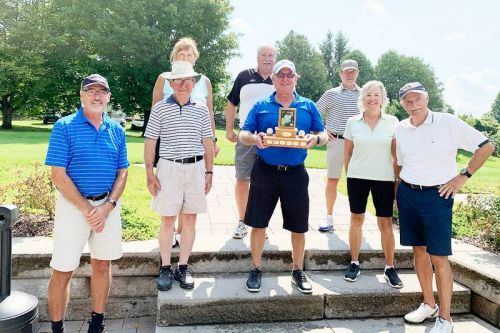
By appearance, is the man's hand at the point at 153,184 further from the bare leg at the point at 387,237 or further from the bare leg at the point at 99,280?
the bare leg at the point at 387,237

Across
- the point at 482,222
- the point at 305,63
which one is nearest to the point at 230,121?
the point at 482,222

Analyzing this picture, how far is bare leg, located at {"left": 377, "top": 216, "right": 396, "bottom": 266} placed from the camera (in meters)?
3.98

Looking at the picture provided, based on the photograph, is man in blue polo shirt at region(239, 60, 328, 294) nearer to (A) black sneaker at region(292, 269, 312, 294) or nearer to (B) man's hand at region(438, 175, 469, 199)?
(A) black sneaker at region(292, 269, 312, 294)

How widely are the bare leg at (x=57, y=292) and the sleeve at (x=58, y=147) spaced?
886 millimetres

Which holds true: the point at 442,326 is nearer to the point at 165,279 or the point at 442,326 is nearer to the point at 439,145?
the point at 439,145

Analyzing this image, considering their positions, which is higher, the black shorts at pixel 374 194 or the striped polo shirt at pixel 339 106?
the striped polo shirt at pixel 339 106

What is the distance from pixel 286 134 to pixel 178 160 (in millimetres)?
1000

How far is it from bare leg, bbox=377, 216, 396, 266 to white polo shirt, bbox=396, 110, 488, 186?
650 mm

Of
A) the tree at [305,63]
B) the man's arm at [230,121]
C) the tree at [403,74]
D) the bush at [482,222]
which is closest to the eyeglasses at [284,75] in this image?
the man's arm at [230,121]

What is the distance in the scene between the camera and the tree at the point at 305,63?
43.5 m

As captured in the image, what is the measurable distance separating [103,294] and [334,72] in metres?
56.1

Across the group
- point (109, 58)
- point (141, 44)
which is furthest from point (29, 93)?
point (141, 44)

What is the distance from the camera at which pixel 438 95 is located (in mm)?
51406

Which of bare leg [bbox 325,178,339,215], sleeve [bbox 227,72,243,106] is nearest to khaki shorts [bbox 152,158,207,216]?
sleeve [bbox 227,72,243,106]
